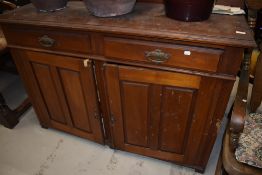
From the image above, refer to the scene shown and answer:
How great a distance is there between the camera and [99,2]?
36.6 inches

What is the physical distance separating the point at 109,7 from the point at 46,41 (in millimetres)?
375

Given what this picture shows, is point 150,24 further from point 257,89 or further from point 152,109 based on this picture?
point 257,89

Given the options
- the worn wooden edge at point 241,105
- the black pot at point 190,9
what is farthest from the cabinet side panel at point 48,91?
the worn wooden edge at point 241,105

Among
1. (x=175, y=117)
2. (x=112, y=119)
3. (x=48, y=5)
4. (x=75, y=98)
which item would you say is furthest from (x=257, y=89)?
(x=48, y=5)

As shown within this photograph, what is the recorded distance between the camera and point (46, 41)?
1.07 metres

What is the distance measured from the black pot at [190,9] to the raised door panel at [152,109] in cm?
25

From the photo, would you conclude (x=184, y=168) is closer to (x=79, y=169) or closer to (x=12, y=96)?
(x=79, y=169)

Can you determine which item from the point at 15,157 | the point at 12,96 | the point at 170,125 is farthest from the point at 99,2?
the point at 12,96

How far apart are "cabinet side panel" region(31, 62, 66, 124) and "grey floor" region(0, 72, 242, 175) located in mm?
206

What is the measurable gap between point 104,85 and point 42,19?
44cm

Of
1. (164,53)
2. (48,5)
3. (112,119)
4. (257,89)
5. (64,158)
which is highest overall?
(48,5)

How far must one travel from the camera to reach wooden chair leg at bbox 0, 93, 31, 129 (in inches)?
61.5

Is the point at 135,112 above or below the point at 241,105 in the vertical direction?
below

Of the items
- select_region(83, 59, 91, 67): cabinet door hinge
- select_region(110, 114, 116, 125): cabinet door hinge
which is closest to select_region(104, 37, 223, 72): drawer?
select_region(83, 59, 91, 67): cabinet door hinge
